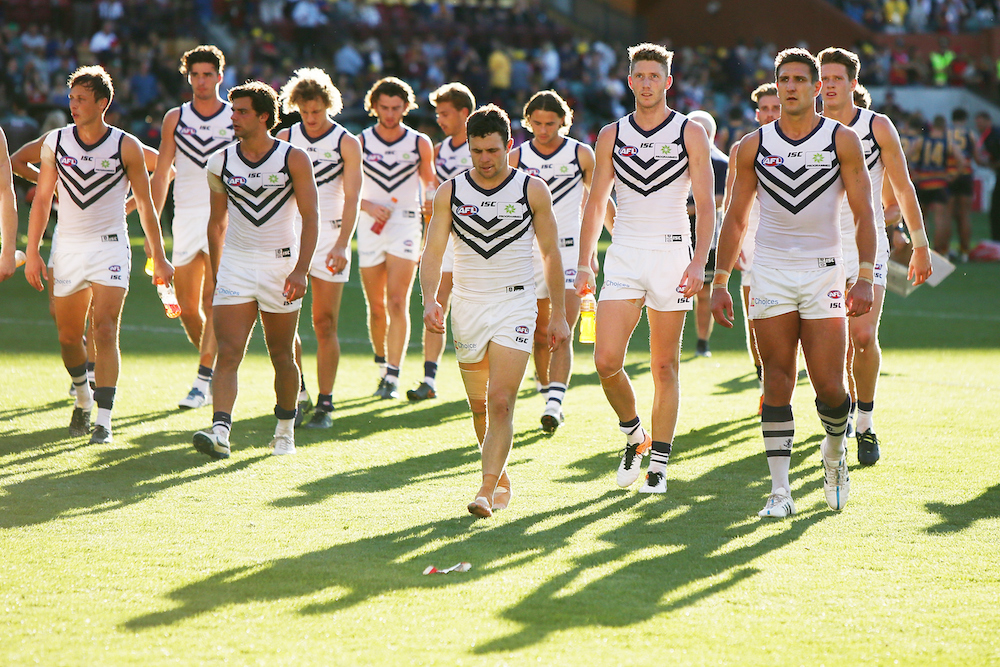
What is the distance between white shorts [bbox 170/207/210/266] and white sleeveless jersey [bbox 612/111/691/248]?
358 cm

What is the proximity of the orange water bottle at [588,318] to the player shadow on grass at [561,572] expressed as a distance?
0.86 m

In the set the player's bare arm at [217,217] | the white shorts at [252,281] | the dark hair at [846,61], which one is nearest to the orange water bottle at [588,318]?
the white shorts at [252,281]

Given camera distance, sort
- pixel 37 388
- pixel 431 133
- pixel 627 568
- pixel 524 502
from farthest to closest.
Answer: pixel 431 133
pixel 37 388
pixel 524 502
pixel 627 568

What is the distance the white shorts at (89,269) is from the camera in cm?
738

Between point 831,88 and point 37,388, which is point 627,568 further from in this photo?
point 37,388

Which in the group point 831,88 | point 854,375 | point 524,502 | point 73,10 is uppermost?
point 73,10

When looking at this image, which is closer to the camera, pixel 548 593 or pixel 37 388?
pixel 548 593

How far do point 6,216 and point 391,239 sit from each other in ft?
9.84

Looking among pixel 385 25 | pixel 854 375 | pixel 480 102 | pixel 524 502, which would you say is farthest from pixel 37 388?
pixel 385 25

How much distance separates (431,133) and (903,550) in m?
20.6

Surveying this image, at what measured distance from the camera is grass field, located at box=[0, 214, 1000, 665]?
419cm

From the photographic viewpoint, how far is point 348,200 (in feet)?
26.0

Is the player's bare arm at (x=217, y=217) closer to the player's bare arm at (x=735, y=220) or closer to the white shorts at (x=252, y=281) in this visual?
the white shorts at (x=252, y=281)

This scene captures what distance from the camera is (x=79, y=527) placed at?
5594 mm
